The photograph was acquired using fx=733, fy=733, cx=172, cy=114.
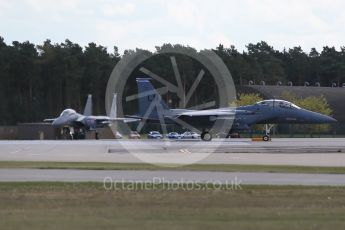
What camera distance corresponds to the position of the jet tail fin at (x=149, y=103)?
184ft

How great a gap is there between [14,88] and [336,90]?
179ft

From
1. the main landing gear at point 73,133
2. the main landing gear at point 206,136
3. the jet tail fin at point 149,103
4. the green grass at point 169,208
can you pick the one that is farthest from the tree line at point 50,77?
the green grass at point 169,208

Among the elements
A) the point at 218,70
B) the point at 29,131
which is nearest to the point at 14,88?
the point at 218,70

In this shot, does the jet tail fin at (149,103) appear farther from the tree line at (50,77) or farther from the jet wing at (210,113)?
the tree line at (50,77)

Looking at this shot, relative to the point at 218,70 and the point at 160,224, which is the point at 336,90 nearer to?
the point at 218,70

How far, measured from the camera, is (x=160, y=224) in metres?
11.8

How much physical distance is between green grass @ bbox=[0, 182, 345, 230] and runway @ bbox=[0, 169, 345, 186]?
1.67 m

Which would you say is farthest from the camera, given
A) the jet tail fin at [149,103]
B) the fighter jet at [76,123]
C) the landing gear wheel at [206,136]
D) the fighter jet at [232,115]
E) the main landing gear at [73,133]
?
the main landing gear at [73,133]

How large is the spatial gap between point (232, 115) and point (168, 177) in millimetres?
33478

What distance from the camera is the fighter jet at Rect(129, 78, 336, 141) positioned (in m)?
53.9

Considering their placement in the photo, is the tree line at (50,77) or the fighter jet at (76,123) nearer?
the fighter jet at (76,123)

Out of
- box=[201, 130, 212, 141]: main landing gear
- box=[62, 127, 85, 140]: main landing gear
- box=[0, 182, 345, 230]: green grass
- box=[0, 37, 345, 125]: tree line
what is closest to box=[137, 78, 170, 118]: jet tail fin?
box=[201, 130, 212, 141]: main landing gear

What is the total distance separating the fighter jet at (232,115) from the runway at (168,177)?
3048cm

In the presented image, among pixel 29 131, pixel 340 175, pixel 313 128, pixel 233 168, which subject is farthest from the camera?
pixel 313 128
